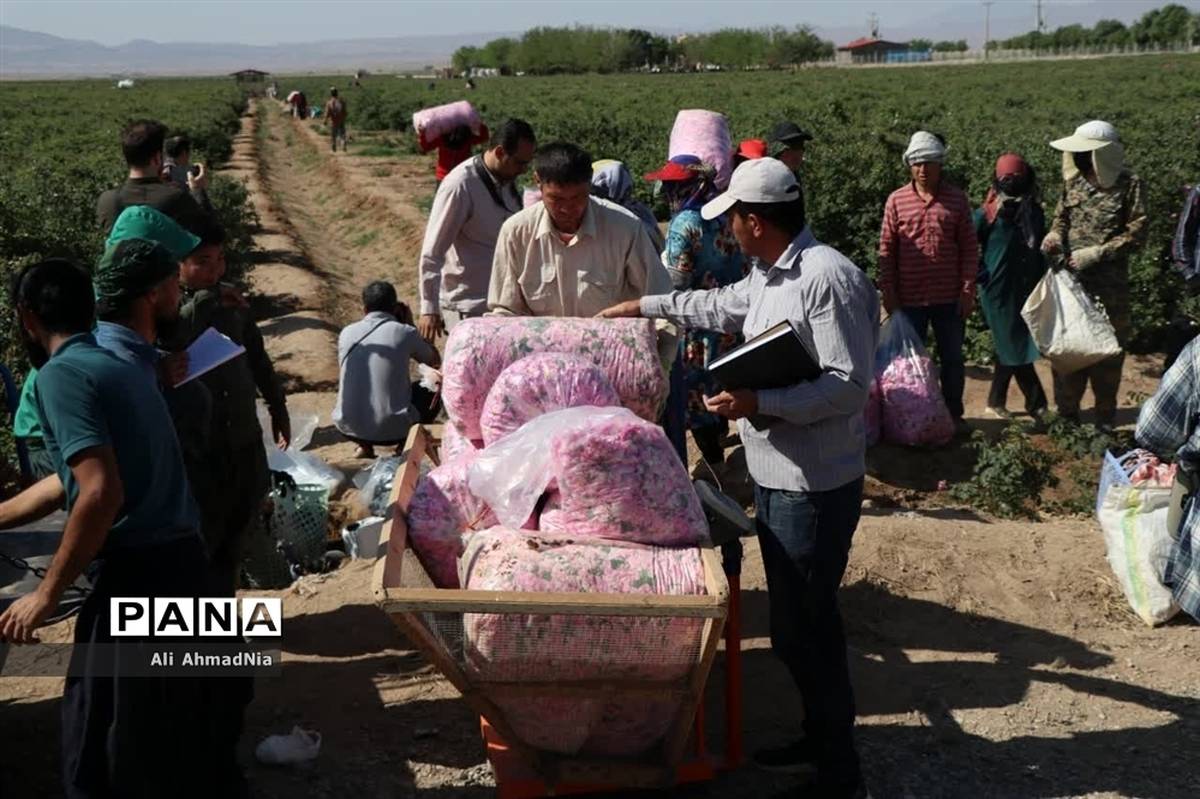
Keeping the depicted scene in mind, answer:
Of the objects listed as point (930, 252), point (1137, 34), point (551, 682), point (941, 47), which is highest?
point (941, 47)

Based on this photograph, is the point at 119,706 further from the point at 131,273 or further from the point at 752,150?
the point at 752,150

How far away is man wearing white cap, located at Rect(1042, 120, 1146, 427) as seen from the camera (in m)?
7.31

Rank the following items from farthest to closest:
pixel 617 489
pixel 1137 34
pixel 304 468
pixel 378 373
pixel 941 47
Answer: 1. pixel 941 47
2. pixel 1137 34
3. pixel 378 373
4. pixel 304 468
5. pixel 617 489

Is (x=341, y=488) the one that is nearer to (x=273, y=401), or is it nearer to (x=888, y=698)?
(x=273, y=401)

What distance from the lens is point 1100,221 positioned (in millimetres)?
7438

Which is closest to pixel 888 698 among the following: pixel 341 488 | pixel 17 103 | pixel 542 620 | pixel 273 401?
pixel 542 620

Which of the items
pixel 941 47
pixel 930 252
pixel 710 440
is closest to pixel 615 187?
pixel 710 440

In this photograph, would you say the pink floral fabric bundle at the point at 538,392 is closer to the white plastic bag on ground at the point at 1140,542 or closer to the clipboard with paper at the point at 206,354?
the clipboard with paper at the point at 206,354

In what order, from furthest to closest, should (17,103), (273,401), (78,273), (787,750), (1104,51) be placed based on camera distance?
1. (1104,51)
2. (17,103)
3. (273,401)
4. (787,750)
5. (78,273)

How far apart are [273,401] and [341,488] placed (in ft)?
4.34

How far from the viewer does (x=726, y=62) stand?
117 meters

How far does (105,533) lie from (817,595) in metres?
1.97

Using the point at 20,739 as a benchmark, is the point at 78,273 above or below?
above

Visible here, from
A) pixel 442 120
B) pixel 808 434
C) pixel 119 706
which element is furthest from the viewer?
pixel 442 120
